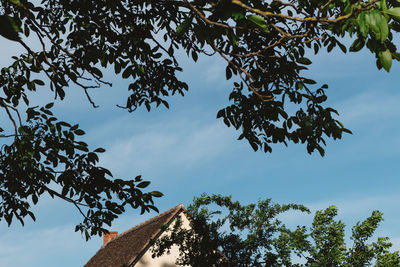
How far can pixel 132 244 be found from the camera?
1033 inches

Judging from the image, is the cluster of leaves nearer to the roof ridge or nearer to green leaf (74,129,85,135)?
green leaf (74,129,85,135)

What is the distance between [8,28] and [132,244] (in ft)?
82.2

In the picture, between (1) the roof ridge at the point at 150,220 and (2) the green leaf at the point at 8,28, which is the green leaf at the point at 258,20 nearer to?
(2) the green leaf at the point at 8,28

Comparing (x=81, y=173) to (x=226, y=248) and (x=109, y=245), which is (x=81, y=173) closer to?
(x=226, y=248)

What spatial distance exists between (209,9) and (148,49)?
4430mm

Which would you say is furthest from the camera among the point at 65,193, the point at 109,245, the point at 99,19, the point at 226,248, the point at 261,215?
the point at 109,245

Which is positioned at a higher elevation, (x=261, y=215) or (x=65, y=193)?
(x=261, y=215)

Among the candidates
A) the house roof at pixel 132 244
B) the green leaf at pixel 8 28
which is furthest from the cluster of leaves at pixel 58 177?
the house roof at pixel 132 244

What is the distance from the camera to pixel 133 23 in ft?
26.6

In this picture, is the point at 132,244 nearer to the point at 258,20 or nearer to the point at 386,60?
the point at 258,20

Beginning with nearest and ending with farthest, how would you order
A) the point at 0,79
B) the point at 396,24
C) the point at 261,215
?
1. the point at 396,24
2. the point at 0,79
3. the point at 261,215

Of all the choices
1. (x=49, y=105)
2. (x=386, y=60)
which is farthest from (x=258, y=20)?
(x=49, y=105)

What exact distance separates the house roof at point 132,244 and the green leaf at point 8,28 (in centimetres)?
1952

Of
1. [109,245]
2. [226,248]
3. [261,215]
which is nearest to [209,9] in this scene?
[226,248]
